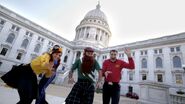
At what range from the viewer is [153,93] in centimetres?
1154

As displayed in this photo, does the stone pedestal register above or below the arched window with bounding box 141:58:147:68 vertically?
below

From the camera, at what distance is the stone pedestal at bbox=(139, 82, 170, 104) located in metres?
11.1

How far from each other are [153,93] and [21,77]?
11777mm

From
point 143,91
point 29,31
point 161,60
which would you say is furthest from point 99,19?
point 143,91

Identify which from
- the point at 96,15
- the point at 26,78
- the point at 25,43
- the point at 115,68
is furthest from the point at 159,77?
the point at 96,15

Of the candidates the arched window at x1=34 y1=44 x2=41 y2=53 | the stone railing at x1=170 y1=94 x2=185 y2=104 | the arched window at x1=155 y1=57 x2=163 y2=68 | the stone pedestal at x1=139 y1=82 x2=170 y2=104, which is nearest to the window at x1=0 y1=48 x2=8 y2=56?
the arched window at x1=34 y1=44 x2=41 y2=53

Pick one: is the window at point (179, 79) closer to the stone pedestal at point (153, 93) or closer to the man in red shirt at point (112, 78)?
the stone pedestal at point (153, 93)

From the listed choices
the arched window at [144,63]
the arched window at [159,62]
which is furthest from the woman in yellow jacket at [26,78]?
the arched window at [144,63]

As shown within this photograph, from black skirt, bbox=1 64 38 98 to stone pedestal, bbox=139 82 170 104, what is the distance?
1086cm

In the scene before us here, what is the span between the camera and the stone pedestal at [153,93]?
36.5ft

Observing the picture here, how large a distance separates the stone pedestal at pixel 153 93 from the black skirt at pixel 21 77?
1086cm

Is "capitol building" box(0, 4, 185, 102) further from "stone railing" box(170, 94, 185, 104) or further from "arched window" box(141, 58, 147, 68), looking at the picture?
"stone railing" box(170, 94, 185, 104)

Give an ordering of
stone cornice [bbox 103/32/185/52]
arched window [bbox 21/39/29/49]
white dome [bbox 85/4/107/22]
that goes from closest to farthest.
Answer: stone cornice [bbox 103/32/185/52], arched window [bbox 21/39/29/49], white dome [bbox 85/4/107/22]

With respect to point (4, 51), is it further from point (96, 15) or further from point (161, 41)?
point (96, 15)
